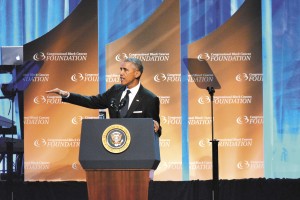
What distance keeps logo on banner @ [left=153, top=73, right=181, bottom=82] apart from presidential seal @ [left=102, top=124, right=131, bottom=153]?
2918mm

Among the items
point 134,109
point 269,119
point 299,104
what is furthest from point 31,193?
point 299,104

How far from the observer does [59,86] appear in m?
7.09

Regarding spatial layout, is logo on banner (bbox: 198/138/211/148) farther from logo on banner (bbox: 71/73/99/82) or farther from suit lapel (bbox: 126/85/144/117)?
suit lapel (bbox: 126/85/144/117)

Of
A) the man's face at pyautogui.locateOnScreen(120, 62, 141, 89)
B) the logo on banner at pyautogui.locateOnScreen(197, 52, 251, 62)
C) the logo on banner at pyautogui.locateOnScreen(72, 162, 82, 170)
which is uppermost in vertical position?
the logo on banner at pyautogui.locateOnScreen(197, 52, 251, 62)

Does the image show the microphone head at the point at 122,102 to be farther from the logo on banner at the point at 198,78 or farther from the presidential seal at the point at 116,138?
the logo on banner at the point at 198,78

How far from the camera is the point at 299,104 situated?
282 inches

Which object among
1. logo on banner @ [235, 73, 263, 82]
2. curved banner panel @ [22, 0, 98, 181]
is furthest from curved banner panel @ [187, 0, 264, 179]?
curved banner panel @ [22, 0, 98, 181]

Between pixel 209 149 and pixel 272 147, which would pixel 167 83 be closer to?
pixel 209 149

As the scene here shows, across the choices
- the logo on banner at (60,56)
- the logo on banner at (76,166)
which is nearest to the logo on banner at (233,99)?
the logo on banner at (60,56)

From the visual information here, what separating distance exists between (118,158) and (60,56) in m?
3.20

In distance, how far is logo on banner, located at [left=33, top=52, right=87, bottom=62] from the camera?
7078 millimetres

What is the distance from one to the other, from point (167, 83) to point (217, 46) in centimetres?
83

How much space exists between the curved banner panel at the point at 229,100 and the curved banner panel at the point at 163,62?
199mm

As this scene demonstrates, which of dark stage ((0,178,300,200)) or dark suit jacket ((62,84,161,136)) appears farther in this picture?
dark stage ((0,178,300,200))
